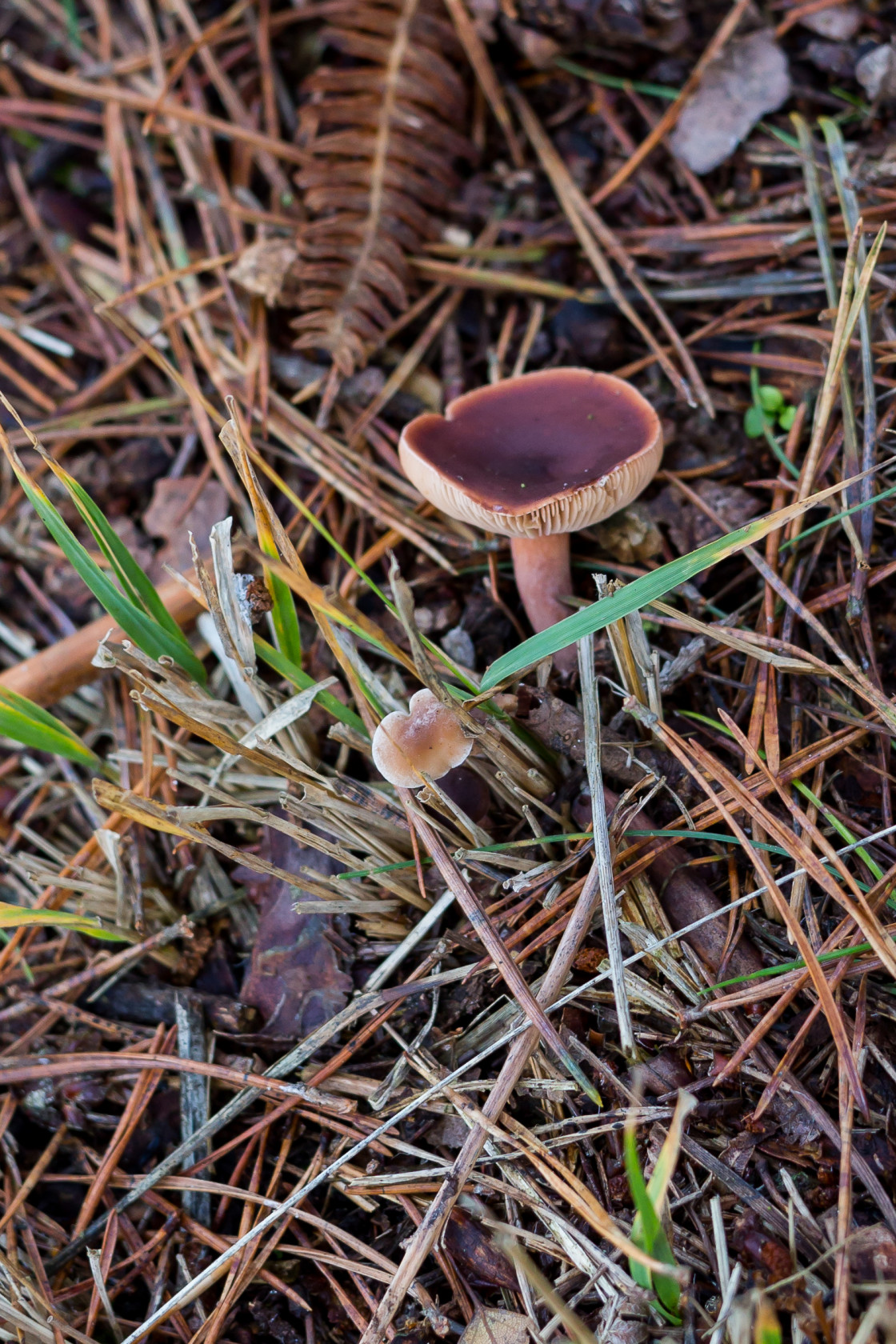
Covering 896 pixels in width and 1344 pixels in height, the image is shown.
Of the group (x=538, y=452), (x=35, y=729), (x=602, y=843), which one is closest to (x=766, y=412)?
(x=538, y=452)

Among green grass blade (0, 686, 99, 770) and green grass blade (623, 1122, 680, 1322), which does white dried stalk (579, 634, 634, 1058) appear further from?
green grass blade (0, 686, 99, 770)

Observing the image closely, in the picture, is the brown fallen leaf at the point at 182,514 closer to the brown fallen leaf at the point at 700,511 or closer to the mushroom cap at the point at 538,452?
the mushroom cap at the point at 538,452

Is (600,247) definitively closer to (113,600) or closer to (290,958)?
(113,600)

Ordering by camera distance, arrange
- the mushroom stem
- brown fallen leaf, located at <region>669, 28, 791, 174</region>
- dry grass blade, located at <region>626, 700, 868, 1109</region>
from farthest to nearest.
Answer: brown fallen leaf, located at <region>669, 28, 791, 174</region>, the mushroom stem, dry grass blade, located at <region>626, 700, 868, 1109</region>

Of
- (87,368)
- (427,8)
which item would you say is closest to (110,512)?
(87,368)

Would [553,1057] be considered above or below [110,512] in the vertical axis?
below

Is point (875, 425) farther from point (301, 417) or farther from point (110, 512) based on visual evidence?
point (110, 512)

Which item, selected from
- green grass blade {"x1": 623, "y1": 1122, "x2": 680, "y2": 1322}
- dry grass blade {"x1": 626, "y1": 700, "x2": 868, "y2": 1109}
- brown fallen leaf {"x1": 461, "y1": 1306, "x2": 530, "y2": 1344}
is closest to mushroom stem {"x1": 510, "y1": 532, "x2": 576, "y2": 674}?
dry grass blade {"x1": 626, "y1": 700, "x2": 868, "y2": 1109}
